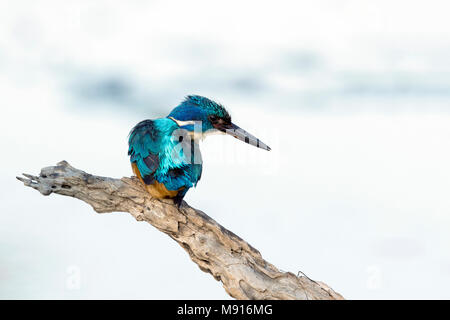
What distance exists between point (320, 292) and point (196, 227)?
1009 millimetres

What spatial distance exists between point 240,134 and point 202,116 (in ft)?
1.25

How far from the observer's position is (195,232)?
14.7 ft

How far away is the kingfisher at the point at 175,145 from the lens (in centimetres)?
422

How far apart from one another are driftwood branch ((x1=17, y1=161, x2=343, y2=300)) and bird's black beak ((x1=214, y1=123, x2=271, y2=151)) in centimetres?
70

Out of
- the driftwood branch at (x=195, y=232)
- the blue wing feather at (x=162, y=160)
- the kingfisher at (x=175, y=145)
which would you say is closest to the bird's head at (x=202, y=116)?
the kingfisher at (x=175, y=145)

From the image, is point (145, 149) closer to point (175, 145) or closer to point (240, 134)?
point (175, 145)

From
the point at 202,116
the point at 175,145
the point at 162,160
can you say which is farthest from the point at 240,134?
the point at 162,160

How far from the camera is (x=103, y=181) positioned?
4.54 metres

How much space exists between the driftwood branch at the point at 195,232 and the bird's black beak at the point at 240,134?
0.70 meters

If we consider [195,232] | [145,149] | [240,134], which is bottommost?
[195,232]

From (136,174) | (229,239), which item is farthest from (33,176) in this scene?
(229,239)

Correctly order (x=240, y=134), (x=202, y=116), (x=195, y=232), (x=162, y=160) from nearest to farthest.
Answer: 1. (x=162, y=160)
2. (x=195, y=232)
3. (x=202, y=116)
4. (x=240, y=134)
